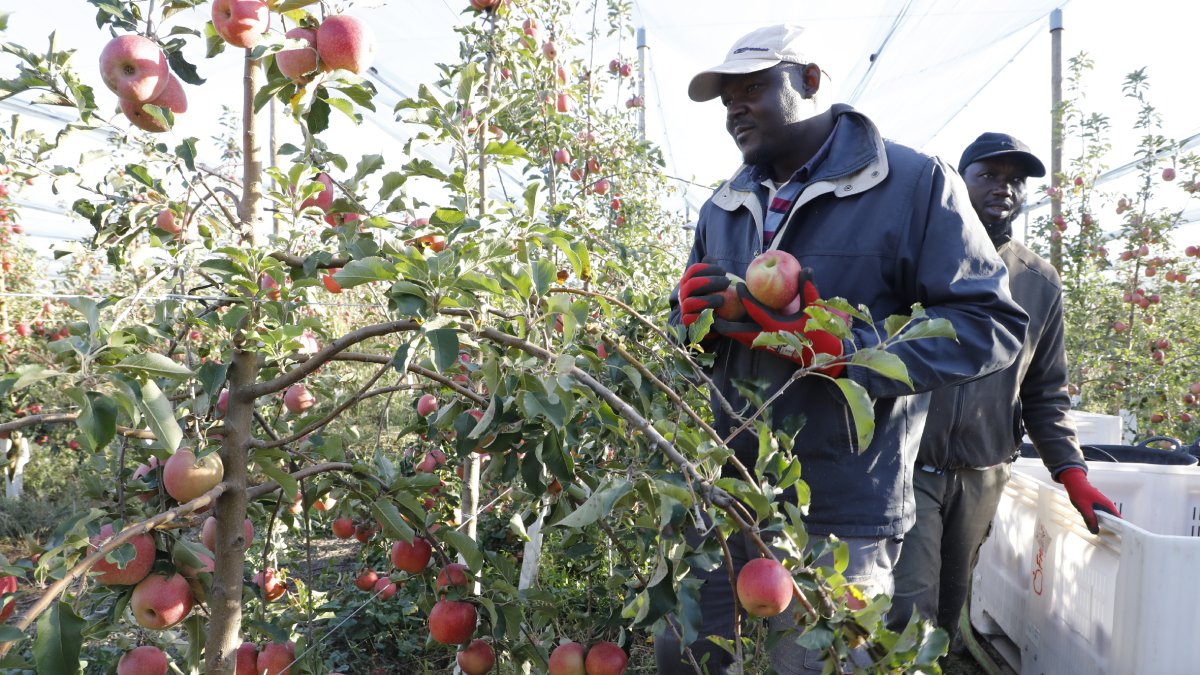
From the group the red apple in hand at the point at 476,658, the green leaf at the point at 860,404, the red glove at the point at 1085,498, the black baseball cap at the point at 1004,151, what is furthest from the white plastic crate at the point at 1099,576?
the red apple in hand at the point at 476,658

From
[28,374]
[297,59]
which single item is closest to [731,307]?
[297,59]

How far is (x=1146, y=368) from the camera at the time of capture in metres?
4.90

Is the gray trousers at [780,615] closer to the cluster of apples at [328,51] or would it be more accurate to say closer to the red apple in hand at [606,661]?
the red apple in hand at [606,661]

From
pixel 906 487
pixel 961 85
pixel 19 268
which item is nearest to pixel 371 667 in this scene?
pixel 906 487

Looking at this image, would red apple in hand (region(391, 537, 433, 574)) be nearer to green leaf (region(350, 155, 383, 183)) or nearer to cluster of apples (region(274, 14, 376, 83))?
green leaf (region(350, 155, 383, 183))

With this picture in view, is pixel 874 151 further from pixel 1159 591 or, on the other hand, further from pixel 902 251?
pixel 1159 591

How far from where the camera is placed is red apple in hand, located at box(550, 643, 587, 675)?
1.39 meters

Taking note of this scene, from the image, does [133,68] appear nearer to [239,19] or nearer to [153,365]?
[239,19]

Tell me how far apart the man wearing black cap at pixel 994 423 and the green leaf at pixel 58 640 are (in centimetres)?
179

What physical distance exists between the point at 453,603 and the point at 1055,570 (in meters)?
2.04

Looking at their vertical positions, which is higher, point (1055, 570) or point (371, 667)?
point (1055, 570)

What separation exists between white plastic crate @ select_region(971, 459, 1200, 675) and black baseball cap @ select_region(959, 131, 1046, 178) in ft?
3.16

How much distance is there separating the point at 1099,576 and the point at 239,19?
7.80ft

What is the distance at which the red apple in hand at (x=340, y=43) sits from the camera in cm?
104
